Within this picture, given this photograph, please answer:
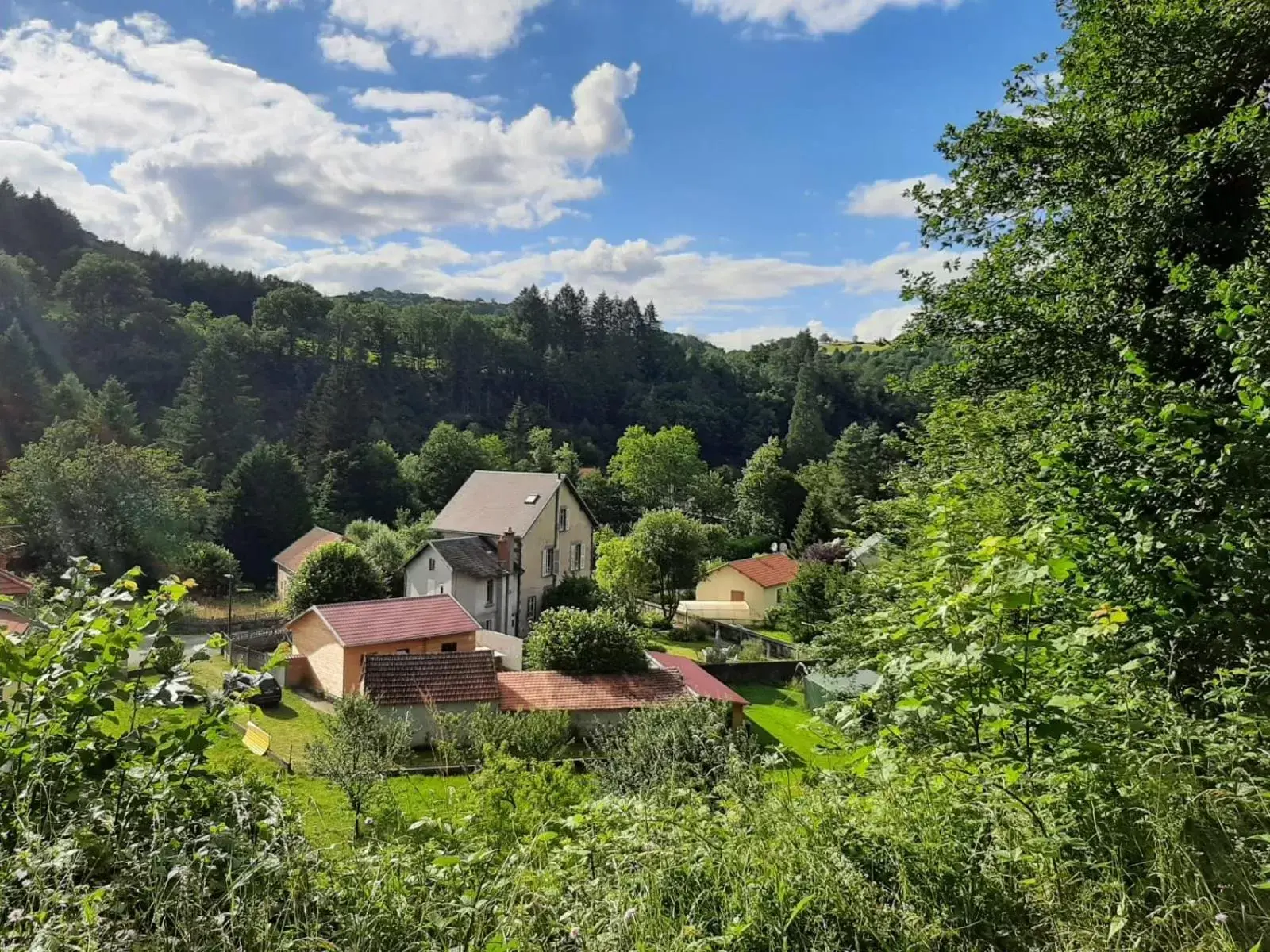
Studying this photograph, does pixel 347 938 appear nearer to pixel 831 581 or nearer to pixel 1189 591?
pixel 1189 591

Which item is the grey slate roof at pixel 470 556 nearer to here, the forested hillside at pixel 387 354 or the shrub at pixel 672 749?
the shrub at pixel 672 749

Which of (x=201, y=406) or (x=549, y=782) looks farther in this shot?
(x=201, y=406)

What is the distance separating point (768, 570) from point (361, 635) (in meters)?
25.2

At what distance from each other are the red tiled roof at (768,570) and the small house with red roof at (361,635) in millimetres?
19941

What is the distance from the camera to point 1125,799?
2.64 meters

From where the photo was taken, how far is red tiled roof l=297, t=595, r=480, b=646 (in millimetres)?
20688

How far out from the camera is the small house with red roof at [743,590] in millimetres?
38750

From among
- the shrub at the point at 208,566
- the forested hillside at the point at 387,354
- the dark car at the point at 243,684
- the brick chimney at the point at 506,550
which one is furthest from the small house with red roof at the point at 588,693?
the forested hillside at the point at 387,354

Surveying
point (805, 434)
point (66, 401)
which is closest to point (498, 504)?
point (66, 401)

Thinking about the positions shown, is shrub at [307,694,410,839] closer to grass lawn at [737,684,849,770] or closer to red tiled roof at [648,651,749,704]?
red tiled roof at [648,651,749,704]

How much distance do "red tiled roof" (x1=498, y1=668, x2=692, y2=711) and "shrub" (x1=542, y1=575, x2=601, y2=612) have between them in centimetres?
954

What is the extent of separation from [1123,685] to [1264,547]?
0.97m

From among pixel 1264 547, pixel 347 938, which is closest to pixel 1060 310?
pixel 1264 547

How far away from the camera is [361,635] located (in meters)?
20.6
